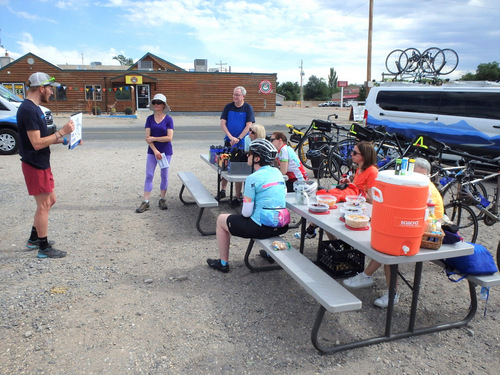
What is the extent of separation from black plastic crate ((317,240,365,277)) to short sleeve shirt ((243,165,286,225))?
2.65 feet

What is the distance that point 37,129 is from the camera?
13.4 ft

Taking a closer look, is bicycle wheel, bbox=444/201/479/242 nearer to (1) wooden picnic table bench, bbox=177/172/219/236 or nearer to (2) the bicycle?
(2) the bicycle

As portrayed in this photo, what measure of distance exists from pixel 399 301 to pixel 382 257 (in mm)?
1327

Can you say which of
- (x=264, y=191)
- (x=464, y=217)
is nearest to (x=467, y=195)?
(x=464, y=217)

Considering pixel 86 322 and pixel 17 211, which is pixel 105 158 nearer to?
pixel 17 211

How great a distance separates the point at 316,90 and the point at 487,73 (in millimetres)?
60512

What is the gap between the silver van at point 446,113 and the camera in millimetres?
9023

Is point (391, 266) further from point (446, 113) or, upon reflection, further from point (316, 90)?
point (316, 90)

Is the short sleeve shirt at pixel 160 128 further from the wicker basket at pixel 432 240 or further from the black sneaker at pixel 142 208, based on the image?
the wicker basket at pixel 432 240

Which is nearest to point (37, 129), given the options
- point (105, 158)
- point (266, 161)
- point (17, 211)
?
point (266, 161)

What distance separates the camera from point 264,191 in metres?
3.87

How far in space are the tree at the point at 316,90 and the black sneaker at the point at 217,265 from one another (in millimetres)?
106628

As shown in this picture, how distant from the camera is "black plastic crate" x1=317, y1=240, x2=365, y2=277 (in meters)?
4.23

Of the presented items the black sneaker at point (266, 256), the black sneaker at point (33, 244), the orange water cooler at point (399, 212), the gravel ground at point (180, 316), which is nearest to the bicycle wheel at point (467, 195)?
the gravel ground at point (180, 316)
